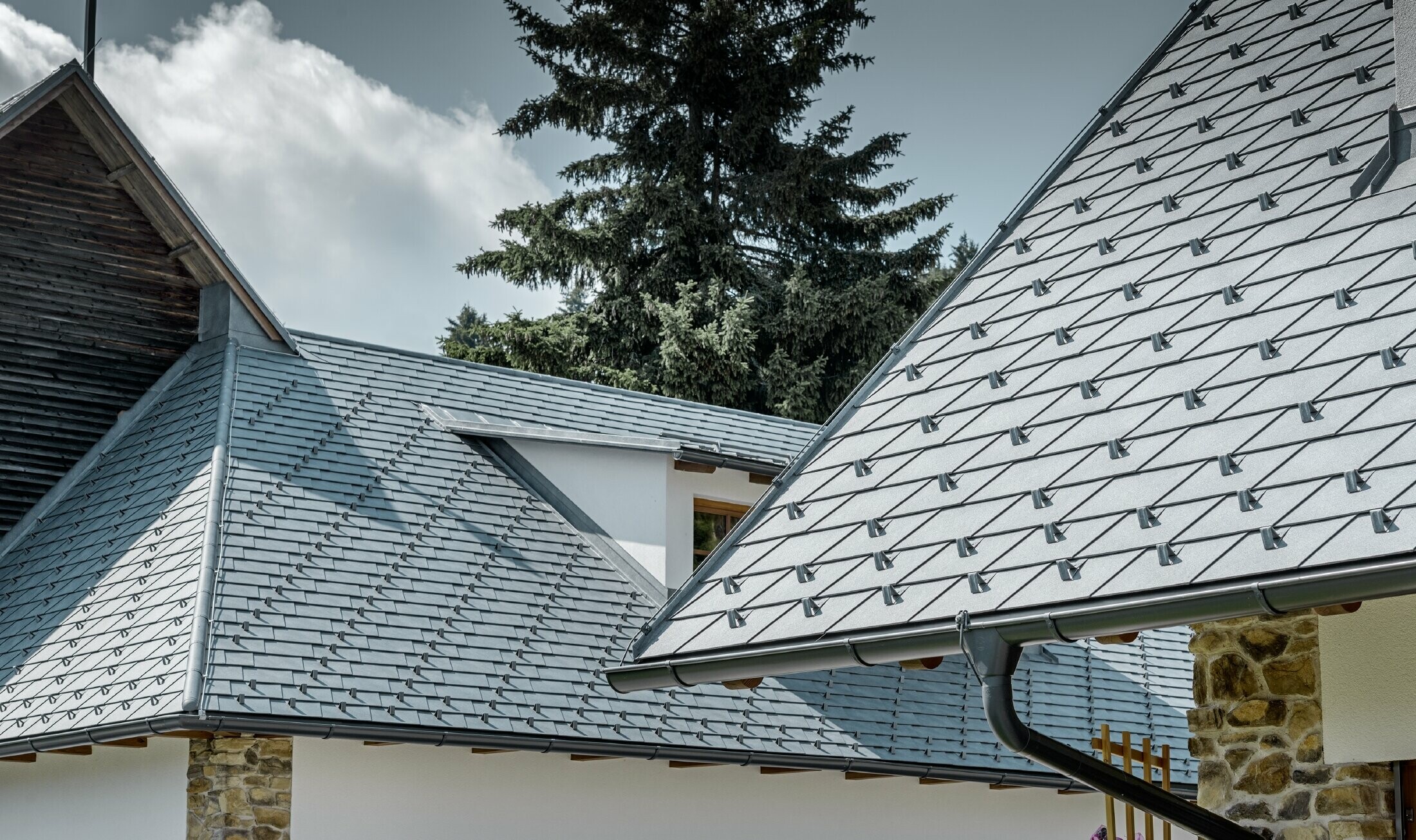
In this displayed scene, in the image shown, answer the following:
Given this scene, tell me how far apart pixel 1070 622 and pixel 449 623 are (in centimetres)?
629

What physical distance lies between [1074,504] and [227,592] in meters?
6.00

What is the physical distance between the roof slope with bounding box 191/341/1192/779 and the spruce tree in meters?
11.7

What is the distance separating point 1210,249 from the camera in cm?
645

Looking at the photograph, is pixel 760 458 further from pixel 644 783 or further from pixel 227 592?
pixel 227 592

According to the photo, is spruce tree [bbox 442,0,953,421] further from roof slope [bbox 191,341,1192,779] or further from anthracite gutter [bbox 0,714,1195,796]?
anthracite gutter [bbox 0,714,1195,796]

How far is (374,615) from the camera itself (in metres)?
10.2

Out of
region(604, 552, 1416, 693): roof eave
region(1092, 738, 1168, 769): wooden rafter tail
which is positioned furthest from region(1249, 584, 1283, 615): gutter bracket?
region(1092, 738, 1168, 769): wooden rafter tail

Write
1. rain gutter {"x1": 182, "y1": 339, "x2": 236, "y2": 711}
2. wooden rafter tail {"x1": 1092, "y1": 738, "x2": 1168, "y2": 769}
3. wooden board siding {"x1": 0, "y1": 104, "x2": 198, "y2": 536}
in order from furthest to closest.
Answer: wooden board siding {"x1": 0, "y1": 104, "x2": 198, "y2": 536} → rain gutter {"x1": 182, "y1": 339, "x2": 236, "y2": 711} → wooden rafter tail {"x1": 1092, "y1": 738, "x2": 1168, "y2": 769}

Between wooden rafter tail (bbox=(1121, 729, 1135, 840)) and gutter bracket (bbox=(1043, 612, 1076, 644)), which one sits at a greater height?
gutter bracket (bbox=(1043, 612, 1076, 644))

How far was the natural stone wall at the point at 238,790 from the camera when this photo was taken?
902cm

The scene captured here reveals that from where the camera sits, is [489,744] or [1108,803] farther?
[489,744]

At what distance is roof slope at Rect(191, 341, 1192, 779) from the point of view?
9617 mm

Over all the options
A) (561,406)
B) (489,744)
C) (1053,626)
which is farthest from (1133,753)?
(561,406)

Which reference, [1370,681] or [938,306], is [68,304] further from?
[1370,681]
